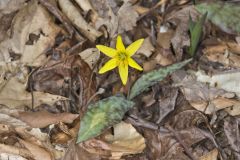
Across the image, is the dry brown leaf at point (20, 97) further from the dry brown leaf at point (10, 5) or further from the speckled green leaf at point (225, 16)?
the speckled green leaf at point (225, 16)

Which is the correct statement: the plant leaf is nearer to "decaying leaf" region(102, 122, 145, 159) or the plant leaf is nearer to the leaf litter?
the leaf litter

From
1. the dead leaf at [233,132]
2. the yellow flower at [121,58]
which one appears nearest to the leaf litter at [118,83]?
the dead leaf at [233,132]

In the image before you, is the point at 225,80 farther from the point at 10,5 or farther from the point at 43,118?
the point at 10,5

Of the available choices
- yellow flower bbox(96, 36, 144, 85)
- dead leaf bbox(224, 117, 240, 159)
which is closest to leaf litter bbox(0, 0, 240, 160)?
dead leaf bbox(224, 117, 240, 159)

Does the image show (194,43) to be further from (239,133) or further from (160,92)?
(239,133)

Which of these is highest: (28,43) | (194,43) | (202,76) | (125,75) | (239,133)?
(28,43)

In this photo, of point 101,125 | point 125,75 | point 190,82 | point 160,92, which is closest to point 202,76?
point 190,82
